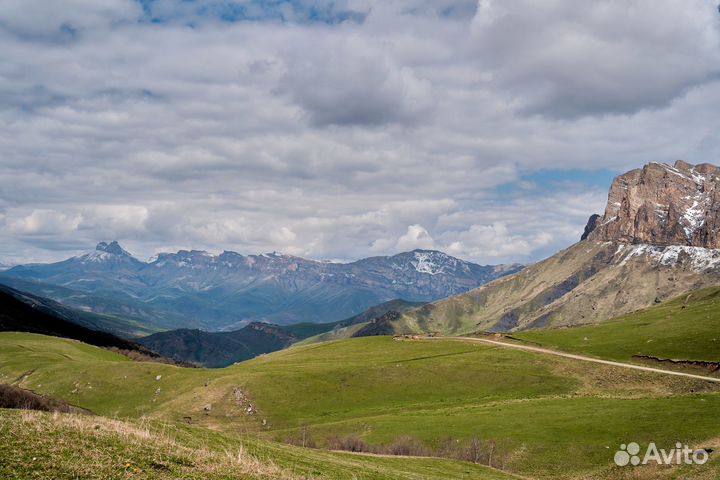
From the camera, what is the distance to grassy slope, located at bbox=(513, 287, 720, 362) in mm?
107812

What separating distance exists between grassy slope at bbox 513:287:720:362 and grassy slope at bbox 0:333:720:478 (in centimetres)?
1918

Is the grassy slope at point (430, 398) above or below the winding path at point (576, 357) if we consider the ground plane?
below

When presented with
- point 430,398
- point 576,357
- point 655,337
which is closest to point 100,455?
point 430,398

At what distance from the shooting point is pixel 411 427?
74.6 m

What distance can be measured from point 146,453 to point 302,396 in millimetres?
81553

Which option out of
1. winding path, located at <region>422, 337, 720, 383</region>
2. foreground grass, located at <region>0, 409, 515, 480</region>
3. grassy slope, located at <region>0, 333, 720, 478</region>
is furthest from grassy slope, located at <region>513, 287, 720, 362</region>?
foreground grass, located at <region>0, 409, 515, 480</region>

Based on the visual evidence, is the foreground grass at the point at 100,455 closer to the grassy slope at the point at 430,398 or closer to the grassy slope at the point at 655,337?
the grassy slope at the point at 430,398

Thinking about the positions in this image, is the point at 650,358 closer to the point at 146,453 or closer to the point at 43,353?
the point at 146,453

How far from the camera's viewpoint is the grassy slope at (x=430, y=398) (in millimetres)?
60156

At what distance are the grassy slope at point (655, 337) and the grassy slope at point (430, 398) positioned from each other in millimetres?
19181

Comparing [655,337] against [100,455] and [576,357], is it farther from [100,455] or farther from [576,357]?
[100,455]

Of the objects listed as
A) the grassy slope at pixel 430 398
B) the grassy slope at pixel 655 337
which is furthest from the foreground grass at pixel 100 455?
the grassy slope at pixel 655 337

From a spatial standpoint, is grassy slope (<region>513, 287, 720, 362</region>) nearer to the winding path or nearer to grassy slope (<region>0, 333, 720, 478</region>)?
the winding path

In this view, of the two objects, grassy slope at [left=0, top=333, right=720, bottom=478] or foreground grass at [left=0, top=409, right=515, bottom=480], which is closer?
foreground grass at [left=0, top=409, right=515, bottom=480]
